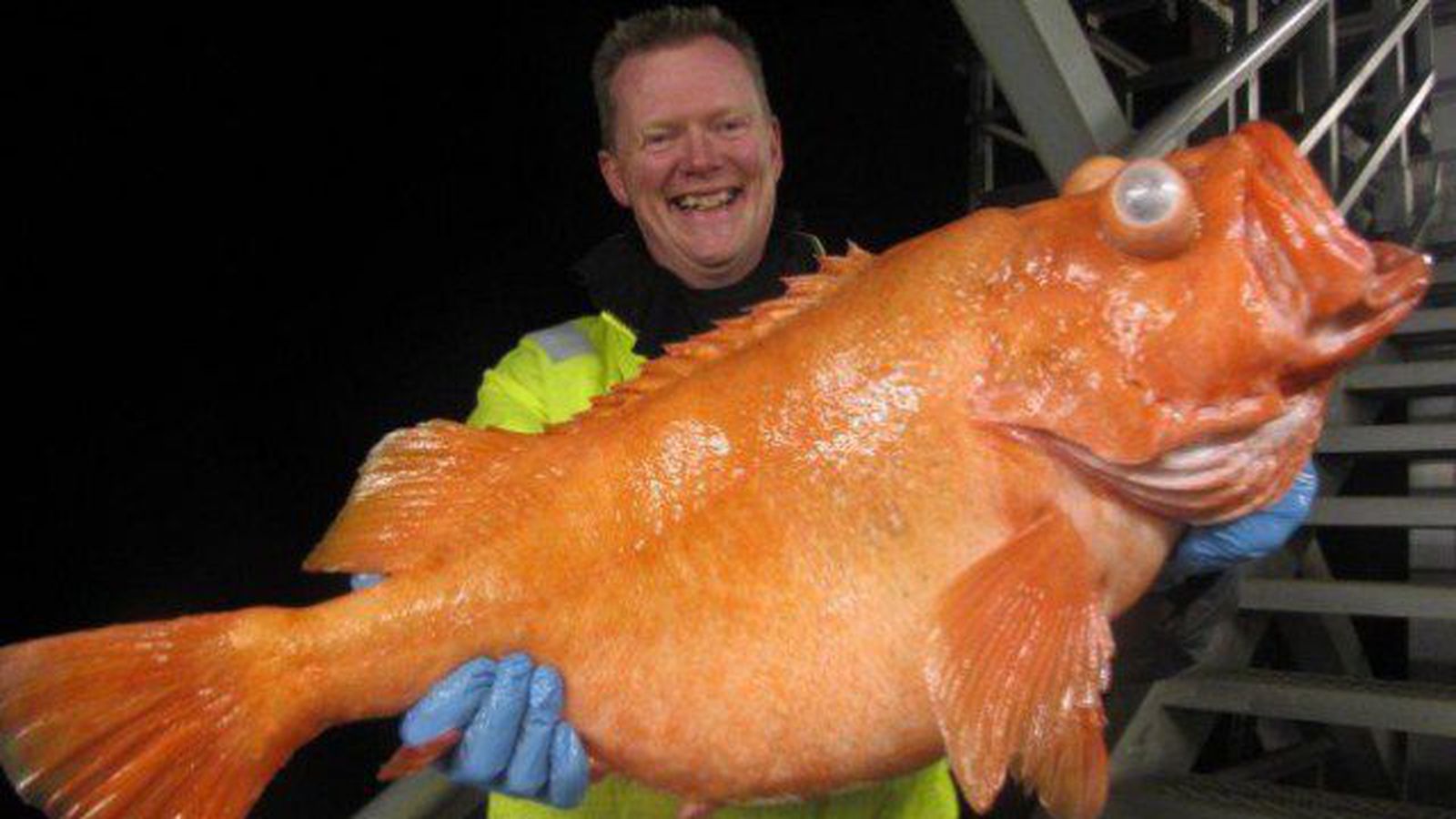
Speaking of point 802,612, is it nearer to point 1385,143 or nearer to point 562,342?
point 562,342

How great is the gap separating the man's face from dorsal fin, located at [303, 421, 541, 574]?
2.82 feet

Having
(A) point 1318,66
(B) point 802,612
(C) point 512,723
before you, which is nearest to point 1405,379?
(A) point 1318,66

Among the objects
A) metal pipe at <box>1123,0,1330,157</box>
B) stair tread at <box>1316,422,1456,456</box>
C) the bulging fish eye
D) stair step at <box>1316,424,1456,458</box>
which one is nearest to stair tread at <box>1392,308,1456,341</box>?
stair step at <box>1316,424,1456,458</box>

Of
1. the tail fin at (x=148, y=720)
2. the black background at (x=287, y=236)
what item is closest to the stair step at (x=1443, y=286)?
the tail fin at (x=148, y=720)

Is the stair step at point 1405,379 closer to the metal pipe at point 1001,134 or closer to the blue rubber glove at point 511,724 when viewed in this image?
the blue rubber glove at point 511,724

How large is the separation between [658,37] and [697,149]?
0.27 m

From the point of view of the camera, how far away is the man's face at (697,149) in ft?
6.90

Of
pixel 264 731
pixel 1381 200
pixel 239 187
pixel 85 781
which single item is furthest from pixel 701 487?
pixel 239 187

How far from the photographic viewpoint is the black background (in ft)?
31.5

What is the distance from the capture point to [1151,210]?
43.1 inches

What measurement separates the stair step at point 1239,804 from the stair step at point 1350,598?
52 cm

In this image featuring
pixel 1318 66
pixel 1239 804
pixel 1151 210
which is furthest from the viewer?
pixel 1318 66

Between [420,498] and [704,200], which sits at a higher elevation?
[704,200]

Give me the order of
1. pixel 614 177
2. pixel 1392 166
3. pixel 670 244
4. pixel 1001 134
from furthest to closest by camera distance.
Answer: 1. pixel 1001 134
2. pixel 1392 166
3. pixel 614 177
4. pixel 670 244
